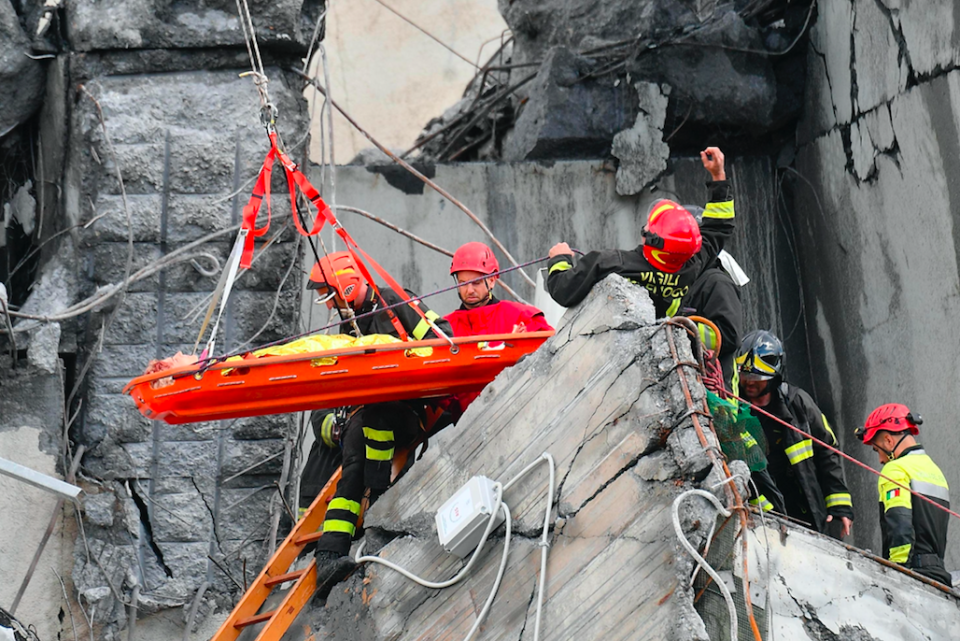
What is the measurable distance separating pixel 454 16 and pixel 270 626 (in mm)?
10044

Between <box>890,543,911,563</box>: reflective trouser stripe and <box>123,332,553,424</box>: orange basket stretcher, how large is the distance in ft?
5.76

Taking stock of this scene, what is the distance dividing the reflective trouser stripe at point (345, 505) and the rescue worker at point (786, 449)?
1.97 m

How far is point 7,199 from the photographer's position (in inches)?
242

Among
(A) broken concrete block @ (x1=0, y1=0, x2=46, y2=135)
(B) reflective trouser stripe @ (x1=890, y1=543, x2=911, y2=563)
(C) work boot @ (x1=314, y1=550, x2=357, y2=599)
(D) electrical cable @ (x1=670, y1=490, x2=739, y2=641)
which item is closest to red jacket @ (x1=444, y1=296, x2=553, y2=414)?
(C) work boot @ (x1=314, y1=550, x2=357, y2=599)

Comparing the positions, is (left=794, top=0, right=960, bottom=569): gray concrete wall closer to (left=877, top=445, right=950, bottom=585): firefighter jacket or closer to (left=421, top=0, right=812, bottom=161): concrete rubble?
(left=421, top=0, right=812, bottom=161): concrete rubble

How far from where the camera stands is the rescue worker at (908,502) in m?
4.54

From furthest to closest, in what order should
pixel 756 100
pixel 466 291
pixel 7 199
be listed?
pixel 756 100
pixel 7 199
pixel 466 291

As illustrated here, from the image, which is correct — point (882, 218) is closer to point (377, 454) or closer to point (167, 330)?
point (377, 454)

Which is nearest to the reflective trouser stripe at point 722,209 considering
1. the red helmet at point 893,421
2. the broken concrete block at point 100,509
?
the red helmet at point 893,421

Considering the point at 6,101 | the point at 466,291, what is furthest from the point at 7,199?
the point at 466,291

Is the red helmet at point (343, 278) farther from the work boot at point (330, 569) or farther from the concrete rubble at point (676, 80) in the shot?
the concrete rubble at point (676, 80)

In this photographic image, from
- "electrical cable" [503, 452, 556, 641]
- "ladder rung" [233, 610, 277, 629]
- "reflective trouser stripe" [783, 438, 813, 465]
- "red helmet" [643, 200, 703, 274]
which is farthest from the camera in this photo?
"reflective trouser stripe" [783, 438, 813, 465]

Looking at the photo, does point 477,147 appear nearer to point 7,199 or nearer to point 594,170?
point 594,170

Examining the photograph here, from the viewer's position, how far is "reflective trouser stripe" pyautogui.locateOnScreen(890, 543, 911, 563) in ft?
14.8
